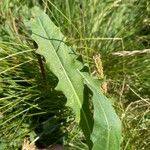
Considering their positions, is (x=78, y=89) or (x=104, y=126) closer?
(x=104, y=126)

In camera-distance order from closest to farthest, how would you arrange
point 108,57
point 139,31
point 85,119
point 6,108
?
point 85,119
point 6,108
point 108,57
point 139,31

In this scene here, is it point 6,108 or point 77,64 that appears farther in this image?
point 6,108

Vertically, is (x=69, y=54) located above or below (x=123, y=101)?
above

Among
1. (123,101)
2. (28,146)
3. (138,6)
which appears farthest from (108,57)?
(28,146)

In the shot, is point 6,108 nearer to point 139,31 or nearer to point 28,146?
point 28,146

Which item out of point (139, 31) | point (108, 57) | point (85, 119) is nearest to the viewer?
point (85, 119)

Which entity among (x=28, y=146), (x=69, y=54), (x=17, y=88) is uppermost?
(x=69, y=54)
